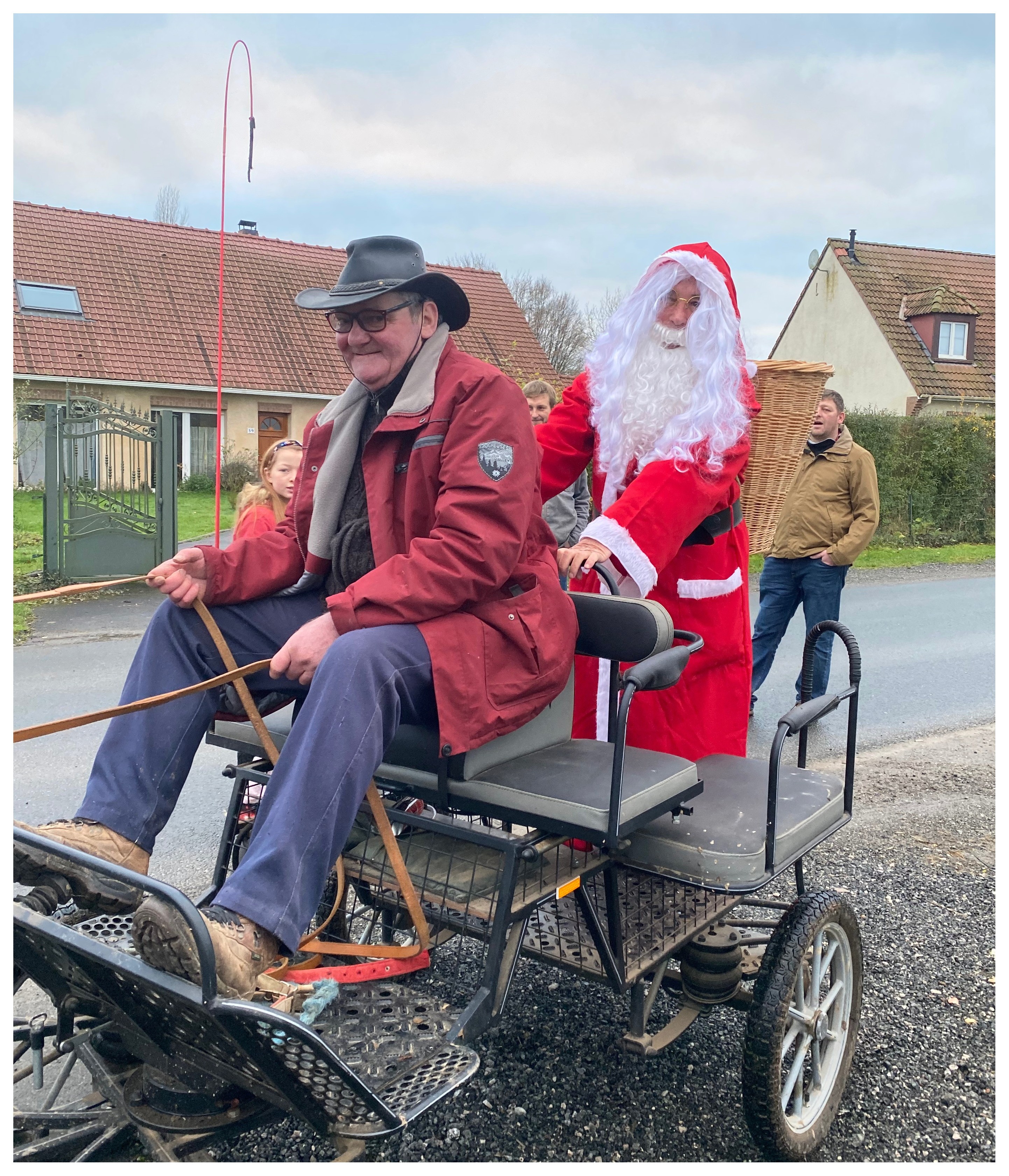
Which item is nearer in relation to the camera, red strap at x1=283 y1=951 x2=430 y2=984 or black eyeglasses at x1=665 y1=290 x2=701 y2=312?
red strap at x1=283 y1=951 x2=430 y2=984

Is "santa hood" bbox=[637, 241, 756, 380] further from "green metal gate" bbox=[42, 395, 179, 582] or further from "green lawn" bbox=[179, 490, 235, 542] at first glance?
"green lawn" bbox=[179, 490, 235, 542]

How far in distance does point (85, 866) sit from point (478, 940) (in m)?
1.01

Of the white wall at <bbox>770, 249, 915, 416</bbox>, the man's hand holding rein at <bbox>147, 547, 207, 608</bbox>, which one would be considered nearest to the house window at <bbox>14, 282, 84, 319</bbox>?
the white wall at <bbox>770, 249, 915, 416</bbox>

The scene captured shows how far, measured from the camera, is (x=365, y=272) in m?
2.81

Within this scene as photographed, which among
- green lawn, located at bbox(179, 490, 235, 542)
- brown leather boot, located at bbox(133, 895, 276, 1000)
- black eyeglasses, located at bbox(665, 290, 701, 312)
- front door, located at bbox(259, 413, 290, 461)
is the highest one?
front door, located at bbox(259, 413, 290, 461)

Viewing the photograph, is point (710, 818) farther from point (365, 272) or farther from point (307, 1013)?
point (365, 272)

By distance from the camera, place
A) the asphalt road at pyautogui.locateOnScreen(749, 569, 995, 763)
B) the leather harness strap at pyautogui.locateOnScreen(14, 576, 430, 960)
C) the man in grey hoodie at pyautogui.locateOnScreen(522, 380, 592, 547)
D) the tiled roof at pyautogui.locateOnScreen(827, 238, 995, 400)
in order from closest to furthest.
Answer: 1. the leather harness strap at pyautogui.locateOnScreen(14, 576, 430, 960)
2. the man in grey hoodie at pyautogui.locateOnScreen(522, 380, 592, 547)
3. the asphalt road at pyautogui.locateOnScreen(749, 569, 995, 763)
4. the tiled roof at pyautogui.locateOnScreen(827, 238, 995, 400)

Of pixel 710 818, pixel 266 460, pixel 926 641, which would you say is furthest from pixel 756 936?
pixel 926 641

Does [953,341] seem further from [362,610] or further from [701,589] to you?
[362,610]

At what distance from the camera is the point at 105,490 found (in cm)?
1180

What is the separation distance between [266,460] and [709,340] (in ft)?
9.18

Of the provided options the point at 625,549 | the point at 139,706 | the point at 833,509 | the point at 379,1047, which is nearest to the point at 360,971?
the point at 379,1047

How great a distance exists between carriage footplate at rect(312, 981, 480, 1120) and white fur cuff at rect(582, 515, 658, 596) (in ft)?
4.69

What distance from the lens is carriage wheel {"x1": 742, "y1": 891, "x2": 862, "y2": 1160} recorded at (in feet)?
8.30
